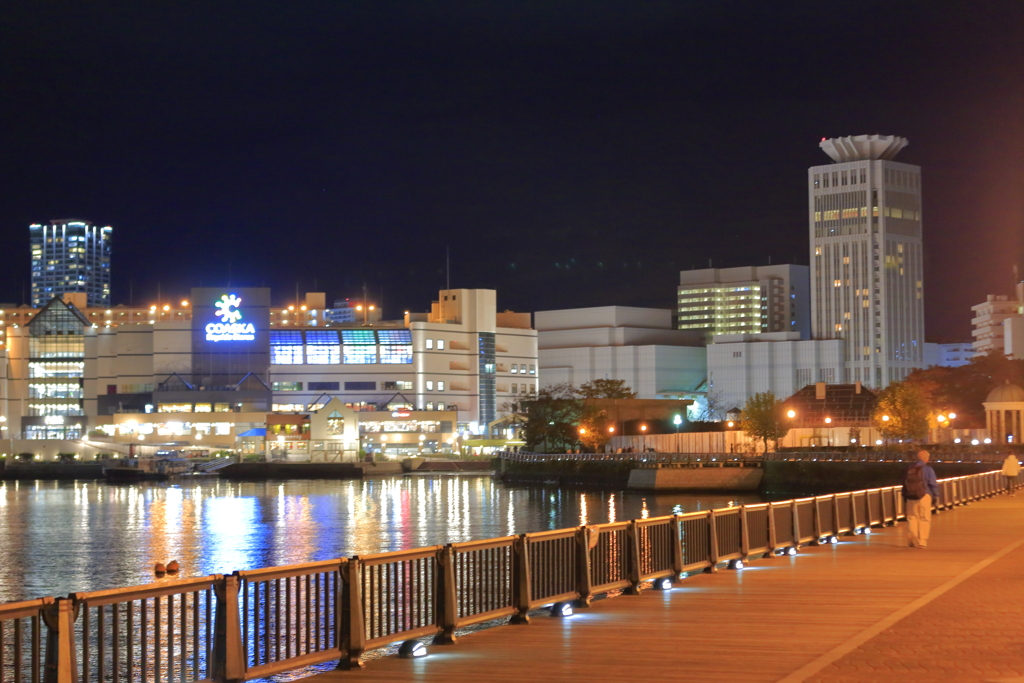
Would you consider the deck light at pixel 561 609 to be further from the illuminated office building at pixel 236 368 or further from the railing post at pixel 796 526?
the illuminated office building at pixel 236 368

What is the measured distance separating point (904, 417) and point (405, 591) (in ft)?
329

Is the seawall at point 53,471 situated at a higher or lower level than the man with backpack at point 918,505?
lower

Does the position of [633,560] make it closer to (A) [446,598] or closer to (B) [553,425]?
(A) [446,598]

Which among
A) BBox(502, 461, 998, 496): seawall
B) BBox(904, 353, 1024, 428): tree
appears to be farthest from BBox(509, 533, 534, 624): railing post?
BBox(904, 353, 1024, 428): tree

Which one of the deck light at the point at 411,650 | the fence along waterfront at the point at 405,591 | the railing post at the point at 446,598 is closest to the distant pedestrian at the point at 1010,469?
the fence along waterfront at the point at 405,591

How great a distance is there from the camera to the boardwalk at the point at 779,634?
1367 cm

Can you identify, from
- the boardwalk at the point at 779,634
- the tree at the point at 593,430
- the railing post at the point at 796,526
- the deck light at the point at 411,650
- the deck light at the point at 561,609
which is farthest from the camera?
the tree at the point at 593,430

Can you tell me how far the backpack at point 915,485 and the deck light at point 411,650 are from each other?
15010 millimetres

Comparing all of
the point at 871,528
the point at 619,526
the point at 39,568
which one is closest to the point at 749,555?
the point at 619,526

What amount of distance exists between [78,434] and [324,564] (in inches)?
6659

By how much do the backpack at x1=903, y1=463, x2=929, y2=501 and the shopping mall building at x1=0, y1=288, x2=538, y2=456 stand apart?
453 ft

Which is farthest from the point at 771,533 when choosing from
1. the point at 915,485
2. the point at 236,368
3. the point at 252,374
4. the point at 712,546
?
the point at 236,368

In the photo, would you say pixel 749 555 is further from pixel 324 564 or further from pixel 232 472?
pixel 232 472

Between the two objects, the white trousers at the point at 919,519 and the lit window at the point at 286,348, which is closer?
the white trousers at the point at 919,519
